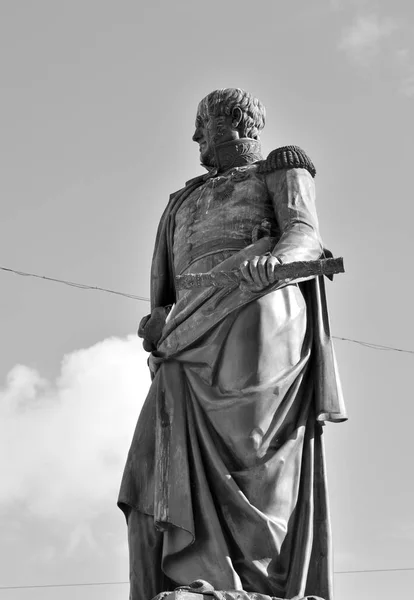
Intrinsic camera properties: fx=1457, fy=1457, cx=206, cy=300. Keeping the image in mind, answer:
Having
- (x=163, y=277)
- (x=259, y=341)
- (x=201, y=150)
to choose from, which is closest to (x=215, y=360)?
(x=259, y=341)

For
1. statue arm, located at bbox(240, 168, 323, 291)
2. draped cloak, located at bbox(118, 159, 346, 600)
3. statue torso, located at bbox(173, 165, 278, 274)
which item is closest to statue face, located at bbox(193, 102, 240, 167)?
statue torso, located at bbox(173, 165, 278, 274)

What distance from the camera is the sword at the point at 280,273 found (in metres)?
9.74

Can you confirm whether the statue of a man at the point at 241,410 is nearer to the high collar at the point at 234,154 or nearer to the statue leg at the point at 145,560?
the statue leg at the point at 145,560

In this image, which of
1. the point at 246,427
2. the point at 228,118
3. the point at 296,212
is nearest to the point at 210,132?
the point at 228,118

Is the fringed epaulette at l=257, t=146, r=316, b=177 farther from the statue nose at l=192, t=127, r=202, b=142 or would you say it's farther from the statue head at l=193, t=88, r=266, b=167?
the statue nose at l=192, t=127, r=202, b=142

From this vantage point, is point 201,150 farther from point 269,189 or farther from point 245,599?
point 245,599

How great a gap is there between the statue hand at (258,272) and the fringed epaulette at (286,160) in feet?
3.76

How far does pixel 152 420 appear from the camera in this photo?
409 inches

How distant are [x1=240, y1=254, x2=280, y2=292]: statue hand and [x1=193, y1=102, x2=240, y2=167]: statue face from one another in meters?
1.68

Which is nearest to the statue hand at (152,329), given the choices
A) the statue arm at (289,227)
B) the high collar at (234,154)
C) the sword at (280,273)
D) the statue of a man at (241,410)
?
the statue of a man at (241,410)

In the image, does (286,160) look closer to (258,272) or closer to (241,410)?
(258,272)

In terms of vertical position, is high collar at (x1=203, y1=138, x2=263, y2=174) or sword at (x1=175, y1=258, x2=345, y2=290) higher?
high collar at (x1=203, y1=138, x2=263, y2=174)

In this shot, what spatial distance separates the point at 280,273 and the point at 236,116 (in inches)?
76.4

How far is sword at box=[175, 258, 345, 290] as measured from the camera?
9742mm
